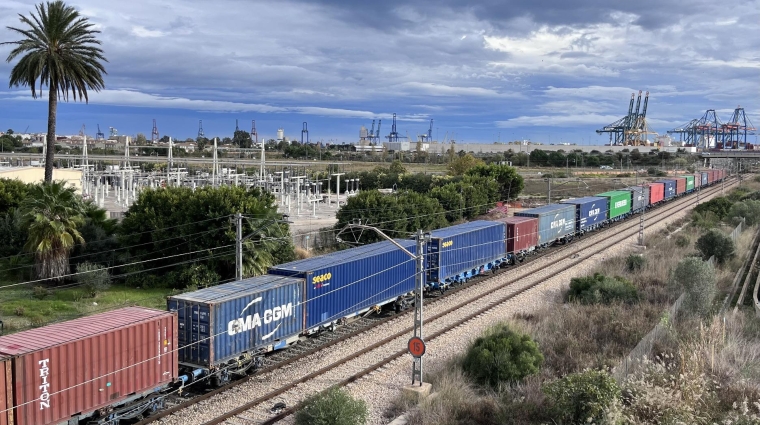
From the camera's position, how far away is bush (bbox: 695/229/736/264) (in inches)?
1463

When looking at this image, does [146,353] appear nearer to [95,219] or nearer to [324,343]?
[324,343]

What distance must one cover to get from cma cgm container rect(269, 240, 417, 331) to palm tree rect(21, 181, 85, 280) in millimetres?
15934

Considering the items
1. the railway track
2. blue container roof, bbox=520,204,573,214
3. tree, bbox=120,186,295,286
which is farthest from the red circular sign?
blue container roof, bbox=520,204,573,214

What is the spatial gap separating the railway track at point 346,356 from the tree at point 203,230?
9788mm

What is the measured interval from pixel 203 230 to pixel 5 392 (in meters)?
21.9

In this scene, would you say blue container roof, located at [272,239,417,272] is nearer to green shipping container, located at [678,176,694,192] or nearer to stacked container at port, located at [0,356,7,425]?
stacked container at port, located at [0,356,7,425]

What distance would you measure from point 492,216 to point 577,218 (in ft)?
42.8

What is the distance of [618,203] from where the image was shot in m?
62.9

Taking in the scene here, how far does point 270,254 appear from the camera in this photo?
33875mm

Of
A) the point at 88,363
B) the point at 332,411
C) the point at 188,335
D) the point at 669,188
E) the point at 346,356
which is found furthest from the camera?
the point at 669,188

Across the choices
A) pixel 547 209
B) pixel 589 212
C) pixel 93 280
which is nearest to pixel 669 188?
pixel 589 212

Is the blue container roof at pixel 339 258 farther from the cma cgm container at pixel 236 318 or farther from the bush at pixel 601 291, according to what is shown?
the bush at pixel 601 291

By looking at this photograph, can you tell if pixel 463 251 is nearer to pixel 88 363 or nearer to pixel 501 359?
pixel 501 359

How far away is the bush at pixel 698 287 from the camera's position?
2478 cm
